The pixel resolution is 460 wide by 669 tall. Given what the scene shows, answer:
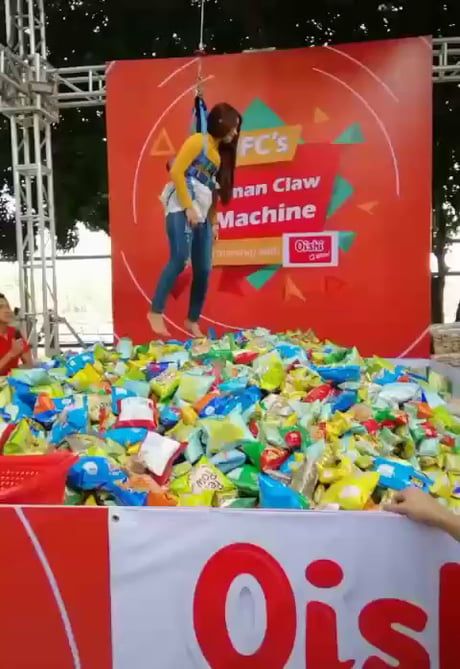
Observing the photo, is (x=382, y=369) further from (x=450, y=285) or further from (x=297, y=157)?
(x=450, y=285)

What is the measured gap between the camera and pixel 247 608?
49.1 inches

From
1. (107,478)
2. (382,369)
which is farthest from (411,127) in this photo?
(107,478)

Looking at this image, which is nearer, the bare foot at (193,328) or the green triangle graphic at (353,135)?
the green triangle graphic at (353,135)

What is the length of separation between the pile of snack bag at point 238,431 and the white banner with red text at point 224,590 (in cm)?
25

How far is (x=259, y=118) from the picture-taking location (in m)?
5.51

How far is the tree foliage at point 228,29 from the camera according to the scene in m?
6.80

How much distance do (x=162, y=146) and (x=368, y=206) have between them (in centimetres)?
180

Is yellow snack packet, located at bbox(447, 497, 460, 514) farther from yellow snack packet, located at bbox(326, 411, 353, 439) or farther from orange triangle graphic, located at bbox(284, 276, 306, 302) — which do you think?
orange triangle graphic, located at bbox(284, 276, 306, 302)

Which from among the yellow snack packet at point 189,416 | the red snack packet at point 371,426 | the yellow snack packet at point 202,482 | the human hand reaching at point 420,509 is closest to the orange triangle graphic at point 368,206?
the red snack packet at point 371,426

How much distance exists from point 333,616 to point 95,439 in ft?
3.11

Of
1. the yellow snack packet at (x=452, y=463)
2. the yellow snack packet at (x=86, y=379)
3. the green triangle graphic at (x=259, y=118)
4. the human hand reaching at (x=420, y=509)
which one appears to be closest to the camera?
the human hand reaching at (x=420, y=509)

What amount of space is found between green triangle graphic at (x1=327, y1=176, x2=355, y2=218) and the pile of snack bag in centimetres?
261

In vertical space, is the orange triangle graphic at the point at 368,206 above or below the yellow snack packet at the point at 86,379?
above

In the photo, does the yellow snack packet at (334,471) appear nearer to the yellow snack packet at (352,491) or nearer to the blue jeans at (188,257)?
the yellow snack packet at (352,491)
